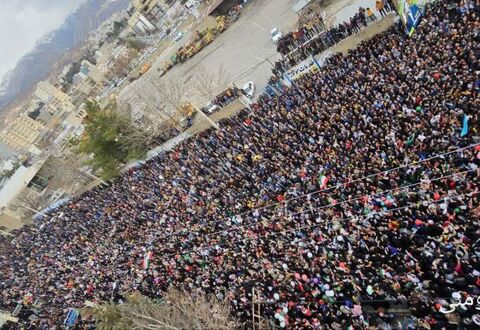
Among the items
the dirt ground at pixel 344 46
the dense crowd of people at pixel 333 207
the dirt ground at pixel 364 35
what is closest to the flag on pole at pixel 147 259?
the dense crowd of people at pixel 333 207

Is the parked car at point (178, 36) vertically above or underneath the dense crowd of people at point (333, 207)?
above

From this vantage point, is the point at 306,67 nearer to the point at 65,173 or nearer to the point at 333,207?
the point at 333,207

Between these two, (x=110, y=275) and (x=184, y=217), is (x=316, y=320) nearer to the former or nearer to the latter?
(x=184, y=217)

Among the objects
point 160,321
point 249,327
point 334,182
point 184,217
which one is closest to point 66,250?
point 184,217

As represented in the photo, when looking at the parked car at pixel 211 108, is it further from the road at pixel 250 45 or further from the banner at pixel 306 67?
the banner at pixel 306 67

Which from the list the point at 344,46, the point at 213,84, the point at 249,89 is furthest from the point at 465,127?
the point at 213,84

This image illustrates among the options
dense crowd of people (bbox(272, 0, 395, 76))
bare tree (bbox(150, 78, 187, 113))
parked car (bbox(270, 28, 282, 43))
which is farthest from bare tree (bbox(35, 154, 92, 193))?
dense crowd of people (bbox(272, 0, 395, 76))
